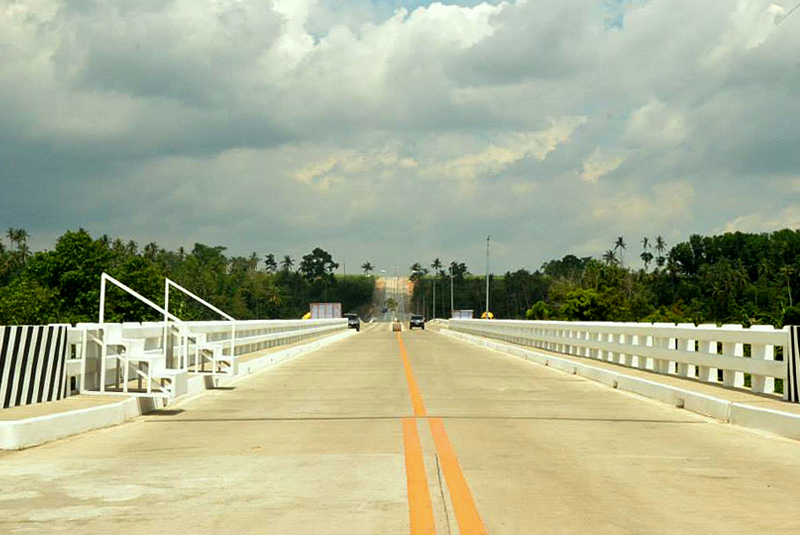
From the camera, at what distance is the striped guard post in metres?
13.3

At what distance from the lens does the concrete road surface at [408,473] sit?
752 cm

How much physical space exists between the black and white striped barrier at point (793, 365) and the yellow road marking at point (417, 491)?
605cm

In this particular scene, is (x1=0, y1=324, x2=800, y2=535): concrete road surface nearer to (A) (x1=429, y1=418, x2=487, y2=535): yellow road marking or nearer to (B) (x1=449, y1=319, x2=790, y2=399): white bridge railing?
(A) (x1=429, y1=418, x2=487, y2=535): yellow road marking

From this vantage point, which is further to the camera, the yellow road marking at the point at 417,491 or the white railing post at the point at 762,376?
the white railing post at the point at 762,376

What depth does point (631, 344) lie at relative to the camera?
23.9 meters

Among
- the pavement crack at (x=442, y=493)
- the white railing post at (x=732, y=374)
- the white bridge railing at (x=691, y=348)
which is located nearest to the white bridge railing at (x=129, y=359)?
the pavement crack at (x=442, y=493)

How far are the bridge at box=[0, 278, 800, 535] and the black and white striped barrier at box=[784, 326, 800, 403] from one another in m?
0.06

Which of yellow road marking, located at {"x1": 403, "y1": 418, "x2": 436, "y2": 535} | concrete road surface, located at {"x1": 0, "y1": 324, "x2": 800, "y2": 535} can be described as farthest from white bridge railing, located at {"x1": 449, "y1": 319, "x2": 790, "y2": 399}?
yellow road marking, located at {"x1": 403, "y1": 418, "x2": 436, "y2": 535}

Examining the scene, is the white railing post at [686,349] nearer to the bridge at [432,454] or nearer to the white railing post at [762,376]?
the bridge at [432,454]

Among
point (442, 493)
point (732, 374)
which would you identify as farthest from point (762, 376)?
point (442, 493)

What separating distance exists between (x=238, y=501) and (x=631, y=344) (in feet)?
55.7

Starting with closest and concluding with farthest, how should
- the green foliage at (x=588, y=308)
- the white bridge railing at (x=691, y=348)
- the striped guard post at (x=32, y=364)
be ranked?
the striped guard post at (x=32, y=364) → the white bridge railing at (x=691, y=348) → the green foliage at (x=588, y=308)

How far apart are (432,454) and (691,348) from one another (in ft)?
33.8

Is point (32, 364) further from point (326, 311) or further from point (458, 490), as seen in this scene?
point (326, 311)
